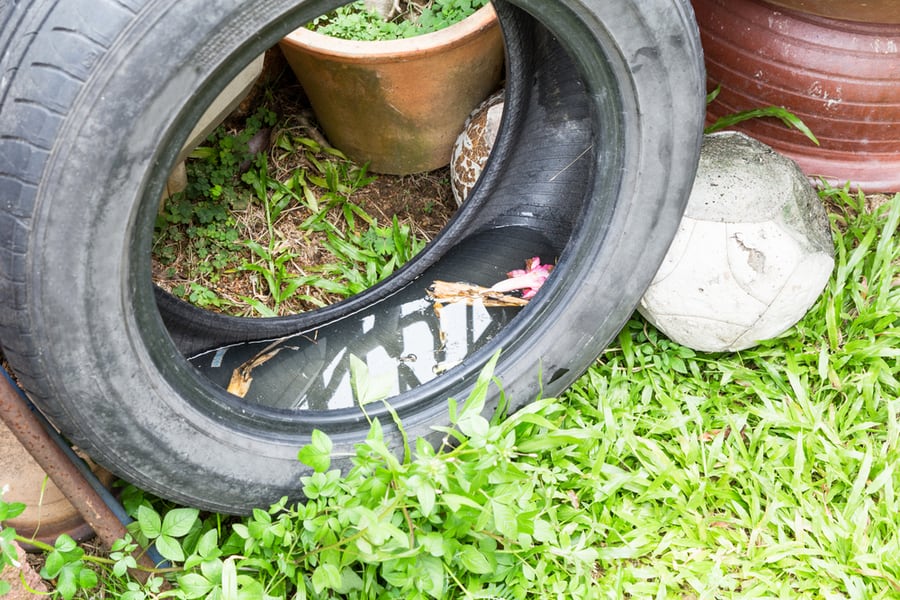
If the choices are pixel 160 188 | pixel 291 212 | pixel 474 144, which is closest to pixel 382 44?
pixel 474 144

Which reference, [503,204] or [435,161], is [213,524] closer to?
[503,204]

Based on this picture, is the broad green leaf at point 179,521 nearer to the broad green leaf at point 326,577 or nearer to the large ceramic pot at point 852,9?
the broad green leaf at point 326,577

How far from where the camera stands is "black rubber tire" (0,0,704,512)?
1323 mm

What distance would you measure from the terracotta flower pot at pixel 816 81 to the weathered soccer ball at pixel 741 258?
1.29 feet

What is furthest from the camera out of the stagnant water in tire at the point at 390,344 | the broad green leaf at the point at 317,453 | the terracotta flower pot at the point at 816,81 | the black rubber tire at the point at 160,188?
the terracotta flower pot at the point at 816,81

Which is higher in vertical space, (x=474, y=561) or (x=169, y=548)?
(x=169, y=548)

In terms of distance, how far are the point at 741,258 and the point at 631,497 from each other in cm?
69

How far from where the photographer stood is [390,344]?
7.14 ft

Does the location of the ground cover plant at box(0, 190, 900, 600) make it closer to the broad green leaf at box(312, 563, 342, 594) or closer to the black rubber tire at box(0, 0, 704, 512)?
the broad green leaf at box(312, 563, 342, 594)

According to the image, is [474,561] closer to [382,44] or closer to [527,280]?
[527,280]

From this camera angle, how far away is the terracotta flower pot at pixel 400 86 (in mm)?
2451

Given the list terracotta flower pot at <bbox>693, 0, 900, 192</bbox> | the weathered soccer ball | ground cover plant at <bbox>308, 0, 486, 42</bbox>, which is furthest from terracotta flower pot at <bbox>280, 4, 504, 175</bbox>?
the weathered soccer ball

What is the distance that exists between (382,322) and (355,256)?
46 cm

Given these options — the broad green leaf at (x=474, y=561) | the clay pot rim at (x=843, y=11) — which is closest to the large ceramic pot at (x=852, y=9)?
the clay pot rim at (x=843, y=11)
